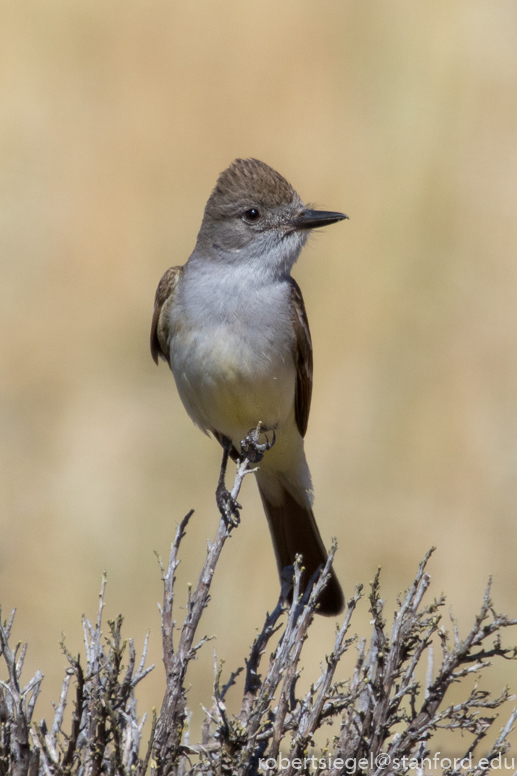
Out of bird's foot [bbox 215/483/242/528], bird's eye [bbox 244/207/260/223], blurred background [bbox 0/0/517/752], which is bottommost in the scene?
bird's foot [bbox 215/483/242/528]

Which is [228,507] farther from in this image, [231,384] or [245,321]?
[245,321]

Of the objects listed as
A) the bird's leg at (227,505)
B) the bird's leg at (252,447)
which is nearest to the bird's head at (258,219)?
the bird's leg at (252,447)

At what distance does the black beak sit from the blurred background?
4142 mm

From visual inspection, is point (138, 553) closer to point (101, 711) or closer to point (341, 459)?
point (341, 459)

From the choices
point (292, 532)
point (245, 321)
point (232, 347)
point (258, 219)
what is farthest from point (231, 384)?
point (292, 532)

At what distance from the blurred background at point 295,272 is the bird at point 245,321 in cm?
358

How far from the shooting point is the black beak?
3.96 metres

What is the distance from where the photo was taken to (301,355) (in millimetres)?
4230

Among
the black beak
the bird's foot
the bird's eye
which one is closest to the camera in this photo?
the bird's foot

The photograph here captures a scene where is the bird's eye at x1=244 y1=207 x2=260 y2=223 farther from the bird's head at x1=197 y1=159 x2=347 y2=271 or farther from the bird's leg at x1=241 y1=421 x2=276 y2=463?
the bird's leg at x1=241 y1=421 x2=276 y2=463

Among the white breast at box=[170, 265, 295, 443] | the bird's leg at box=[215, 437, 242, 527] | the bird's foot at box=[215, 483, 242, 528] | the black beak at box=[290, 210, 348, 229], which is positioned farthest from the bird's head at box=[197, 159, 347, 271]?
the bird's foot at box=[215, 483, 242, 528]

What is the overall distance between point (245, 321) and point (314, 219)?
586 mm

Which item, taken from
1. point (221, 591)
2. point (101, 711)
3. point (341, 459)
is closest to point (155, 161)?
point (341, 459)

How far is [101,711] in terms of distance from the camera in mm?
2672
